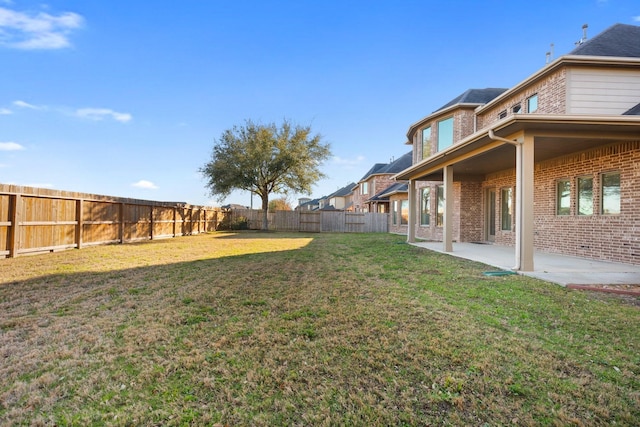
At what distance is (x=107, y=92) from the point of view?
497 inches

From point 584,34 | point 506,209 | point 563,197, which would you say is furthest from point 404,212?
point 584,34

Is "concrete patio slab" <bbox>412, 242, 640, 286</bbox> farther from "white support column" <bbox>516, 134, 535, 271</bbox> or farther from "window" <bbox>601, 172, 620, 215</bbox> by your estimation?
"window" <bbox>601, 172, 620, 215</bbox>

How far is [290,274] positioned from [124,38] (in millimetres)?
10590

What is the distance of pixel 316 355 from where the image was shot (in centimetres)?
263

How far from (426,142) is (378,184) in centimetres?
1355

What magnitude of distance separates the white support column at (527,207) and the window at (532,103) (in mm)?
4838

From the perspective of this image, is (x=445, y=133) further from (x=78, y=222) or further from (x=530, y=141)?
(x=78, y=222)

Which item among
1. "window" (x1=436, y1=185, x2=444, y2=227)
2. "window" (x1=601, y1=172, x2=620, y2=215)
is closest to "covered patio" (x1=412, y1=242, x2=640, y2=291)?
"window" (x1=601, y1=172, x2=620, y2=215)

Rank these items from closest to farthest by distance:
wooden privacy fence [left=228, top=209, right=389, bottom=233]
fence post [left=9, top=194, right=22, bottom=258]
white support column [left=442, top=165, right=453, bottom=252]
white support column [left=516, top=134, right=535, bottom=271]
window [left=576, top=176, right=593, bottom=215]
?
white support column [left=516, top=134, right=535, bottom=271] → fence post [left=9, top=194, right=22, bottom=258] → window [left=576, top=176, right=593, bottom=215] → white support column [left=442, top=165, right=453, bottom=252] → wooden privacy fence [left=228, top=209, right=389, bottom=233]

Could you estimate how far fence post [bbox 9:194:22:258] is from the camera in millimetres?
7582

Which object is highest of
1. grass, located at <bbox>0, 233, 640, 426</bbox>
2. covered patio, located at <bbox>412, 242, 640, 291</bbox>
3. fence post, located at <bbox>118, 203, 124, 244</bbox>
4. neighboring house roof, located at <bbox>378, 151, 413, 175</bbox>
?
neighboring house roof, located at <bbox>378, 151, 413, 175</bbox>

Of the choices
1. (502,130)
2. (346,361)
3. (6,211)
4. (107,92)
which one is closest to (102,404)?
(346,361)

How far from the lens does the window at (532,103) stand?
9.85 m

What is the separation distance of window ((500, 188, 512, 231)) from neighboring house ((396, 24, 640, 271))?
37mm
